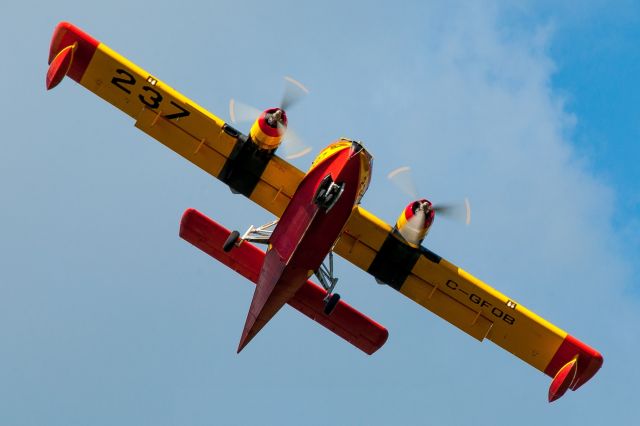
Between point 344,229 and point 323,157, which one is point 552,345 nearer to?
point 344,229

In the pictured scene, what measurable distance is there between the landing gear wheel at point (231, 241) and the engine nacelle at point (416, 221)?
4344mm

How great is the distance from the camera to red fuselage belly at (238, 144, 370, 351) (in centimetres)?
2598

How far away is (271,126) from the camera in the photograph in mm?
27844

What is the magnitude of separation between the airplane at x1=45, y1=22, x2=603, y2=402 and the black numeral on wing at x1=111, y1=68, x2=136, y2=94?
3cm

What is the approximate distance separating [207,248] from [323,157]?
15.3 ft

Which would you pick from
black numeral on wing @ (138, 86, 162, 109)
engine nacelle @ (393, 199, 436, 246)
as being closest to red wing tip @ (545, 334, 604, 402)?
engine nacelle @ (393, 199, 436, 246)

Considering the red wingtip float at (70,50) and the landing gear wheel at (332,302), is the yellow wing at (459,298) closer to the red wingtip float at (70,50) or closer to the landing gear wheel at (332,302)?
the landing gear wheel at (332,302)

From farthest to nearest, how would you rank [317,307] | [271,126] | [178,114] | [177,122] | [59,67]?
[317,307] < [177,122] < [178,114] < [271,126] < [59,67]

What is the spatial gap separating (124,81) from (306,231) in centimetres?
669

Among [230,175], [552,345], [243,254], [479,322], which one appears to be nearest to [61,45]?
[230,175]

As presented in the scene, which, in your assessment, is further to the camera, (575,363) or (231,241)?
(575,363)

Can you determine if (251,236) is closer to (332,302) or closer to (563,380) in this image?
(332,302)

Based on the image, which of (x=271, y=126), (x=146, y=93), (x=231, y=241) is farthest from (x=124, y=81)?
(x=231, y=241)

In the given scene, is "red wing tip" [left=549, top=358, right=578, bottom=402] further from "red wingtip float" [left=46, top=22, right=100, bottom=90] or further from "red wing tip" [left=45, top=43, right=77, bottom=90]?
"red wing tip" [left=45, top=43, right=77, bottom=90]
